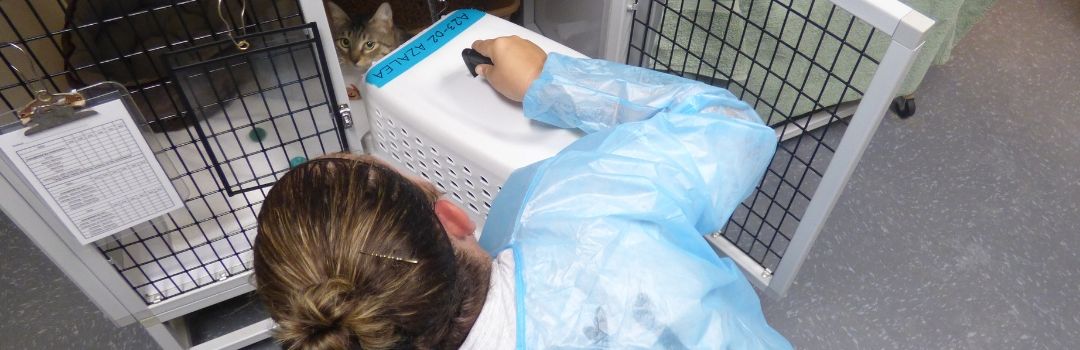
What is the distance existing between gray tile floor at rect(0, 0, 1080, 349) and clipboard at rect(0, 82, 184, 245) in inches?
19.3

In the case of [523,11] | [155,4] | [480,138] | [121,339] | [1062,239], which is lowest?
[121,339]

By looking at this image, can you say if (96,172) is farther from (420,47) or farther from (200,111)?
(420,47)

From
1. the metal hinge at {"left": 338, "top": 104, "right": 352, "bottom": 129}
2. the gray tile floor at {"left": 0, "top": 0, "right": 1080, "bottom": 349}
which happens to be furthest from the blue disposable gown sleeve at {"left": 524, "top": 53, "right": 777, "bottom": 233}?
the gray tile floor at {"left": 0, "top": 0, "right": 1080, "bottom": 349}

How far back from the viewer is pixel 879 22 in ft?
2.56

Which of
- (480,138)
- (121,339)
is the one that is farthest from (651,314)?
(121,339)

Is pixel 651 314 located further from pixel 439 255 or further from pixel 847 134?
pixel 847 134

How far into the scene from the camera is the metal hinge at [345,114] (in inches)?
38.7

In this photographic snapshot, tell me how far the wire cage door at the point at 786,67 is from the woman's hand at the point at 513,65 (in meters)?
0.25

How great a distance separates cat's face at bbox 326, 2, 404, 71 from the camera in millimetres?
1283

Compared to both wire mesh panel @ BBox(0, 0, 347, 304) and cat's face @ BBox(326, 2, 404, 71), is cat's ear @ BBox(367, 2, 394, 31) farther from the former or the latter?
wire mesh panel @ BBox(0, 0, 347, 304)

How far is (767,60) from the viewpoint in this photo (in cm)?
139

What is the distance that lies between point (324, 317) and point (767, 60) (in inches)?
42.8

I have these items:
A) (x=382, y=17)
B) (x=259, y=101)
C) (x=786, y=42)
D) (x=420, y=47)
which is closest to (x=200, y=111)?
(x=259, y=101)

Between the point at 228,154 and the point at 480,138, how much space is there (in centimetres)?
40
